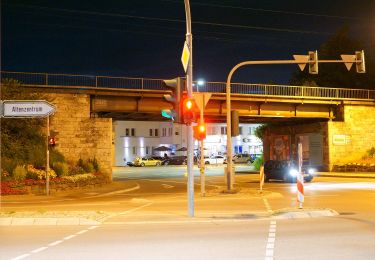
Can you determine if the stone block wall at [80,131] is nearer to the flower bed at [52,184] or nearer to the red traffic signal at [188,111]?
the flower bed at [52,184]

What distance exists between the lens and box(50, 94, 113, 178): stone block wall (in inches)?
1549

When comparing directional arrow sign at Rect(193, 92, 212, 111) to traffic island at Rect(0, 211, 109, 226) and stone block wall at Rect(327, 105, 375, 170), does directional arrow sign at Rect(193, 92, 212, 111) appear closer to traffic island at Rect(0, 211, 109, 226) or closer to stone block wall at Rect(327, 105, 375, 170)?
traffic island at Rect(0, 211, 109, 226)

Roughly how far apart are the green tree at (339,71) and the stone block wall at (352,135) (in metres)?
21.1

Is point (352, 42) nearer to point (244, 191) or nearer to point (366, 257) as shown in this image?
point (244, 191)

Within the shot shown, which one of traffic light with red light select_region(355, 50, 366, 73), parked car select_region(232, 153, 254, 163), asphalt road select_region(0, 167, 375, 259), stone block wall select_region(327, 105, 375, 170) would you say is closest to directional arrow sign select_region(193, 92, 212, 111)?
asphalt road select_region(0, 167, 375, 259)

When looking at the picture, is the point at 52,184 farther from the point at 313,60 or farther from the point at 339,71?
the point at 339,71

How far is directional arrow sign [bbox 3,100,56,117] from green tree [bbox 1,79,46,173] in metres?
16.4

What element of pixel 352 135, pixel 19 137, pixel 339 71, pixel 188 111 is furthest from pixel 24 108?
pixel 339 71

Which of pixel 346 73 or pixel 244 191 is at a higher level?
pixel 346 73

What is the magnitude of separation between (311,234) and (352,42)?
7226 cm

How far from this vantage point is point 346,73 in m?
77.2

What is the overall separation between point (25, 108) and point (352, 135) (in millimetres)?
42994

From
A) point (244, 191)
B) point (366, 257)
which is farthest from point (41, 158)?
point (366, 257)

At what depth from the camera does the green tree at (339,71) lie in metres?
76.2
